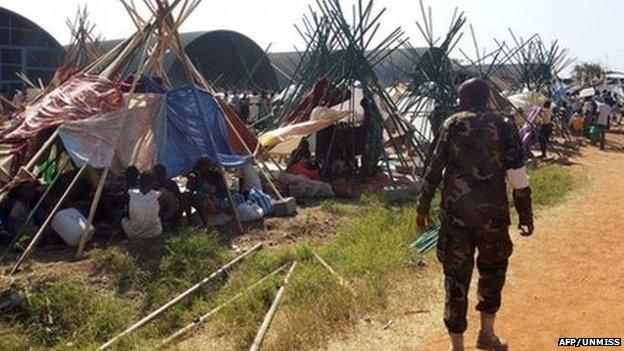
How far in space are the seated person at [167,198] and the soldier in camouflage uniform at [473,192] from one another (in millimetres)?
4170

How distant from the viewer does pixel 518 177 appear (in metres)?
3.68

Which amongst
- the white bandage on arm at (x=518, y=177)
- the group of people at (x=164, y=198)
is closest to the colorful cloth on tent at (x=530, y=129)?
the group of people at (x=164, y=198)

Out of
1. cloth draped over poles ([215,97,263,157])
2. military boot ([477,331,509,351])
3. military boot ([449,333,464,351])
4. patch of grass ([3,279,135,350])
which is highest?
cloth draped over poles ([215,97,263,157])

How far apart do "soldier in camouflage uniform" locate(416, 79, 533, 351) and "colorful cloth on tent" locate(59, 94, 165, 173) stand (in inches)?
186

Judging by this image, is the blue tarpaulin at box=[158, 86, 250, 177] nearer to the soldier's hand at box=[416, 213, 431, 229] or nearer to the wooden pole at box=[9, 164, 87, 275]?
the wooden pole at box=[9, 164, 87, 275]

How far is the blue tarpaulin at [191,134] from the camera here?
8070 mm

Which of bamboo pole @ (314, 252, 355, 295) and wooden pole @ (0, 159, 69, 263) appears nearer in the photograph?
bamboo pole @ (314, 252, 355, 295)

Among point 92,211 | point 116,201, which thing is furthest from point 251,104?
point 92,211

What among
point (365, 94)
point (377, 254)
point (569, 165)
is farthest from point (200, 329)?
point (569, 165)

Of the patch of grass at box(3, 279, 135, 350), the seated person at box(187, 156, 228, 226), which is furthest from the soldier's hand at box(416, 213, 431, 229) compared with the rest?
the seated person at box(187, 156, 228, 226)

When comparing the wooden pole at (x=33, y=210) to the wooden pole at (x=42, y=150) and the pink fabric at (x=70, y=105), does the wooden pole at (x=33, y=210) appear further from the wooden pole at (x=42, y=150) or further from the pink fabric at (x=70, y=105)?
the pink fabric at (x=70, y=105)

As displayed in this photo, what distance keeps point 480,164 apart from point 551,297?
2.01m

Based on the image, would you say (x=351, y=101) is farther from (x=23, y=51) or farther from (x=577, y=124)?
(x=23, y=51)

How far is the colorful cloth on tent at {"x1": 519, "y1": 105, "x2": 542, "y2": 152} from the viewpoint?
13.9 meters
